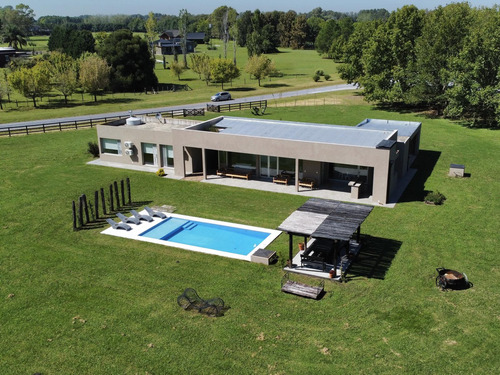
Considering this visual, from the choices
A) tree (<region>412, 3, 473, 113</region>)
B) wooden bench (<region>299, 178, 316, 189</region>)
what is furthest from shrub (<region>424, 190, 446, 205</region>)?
tree (<region>412, 3, 473, 113</region>)

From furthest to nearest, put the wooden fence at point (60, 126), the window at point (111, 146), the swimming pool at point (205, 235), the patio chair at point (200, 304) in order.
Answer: the wooden fence at point (60, 126), the window at point (111, 146), the swimming pool at point (205, 235), the patio chair at point (200, 304)

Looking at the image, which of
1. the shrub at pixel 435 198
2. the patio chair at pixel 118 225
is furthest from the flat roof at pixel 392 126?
the patio chair at pixel 118 225

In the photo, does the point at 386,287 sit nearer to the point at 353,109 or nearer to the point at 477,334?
→ the point at 477,334

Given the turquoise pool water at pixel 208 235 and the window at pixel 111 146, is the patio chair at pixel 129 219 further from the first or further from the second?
the window at pixel 111 146

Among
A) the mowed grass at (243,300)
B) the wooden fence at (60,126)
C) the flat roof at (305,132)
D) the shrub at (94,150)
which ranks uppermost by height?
the flat roof at (305,132)

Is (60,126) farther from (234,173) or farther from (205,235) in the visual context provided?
(205,235)

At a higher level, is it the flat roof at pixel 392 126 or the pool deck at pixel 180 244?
the flat roof at pixel 392 126

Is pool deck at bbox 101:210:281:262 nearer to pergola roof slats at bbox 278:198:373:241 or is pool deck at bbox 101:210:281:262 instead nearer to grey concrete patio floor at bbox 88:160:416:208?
pergola roof slats at bbox 278:198:373:241
